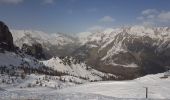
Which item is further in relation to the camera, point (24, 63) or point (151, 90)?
point (24, 63)

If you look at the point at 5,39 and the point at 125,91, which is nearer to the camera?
the point at 125,91

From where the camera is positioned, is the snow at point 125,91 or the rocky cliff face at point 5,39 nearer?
the snow at point 125,91

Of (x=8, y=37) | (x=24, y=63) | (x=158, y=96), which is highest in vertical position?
(x=8, y=37)

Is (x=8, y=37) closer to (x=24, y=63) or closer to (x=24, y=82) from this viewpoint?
(x=24, y=63)

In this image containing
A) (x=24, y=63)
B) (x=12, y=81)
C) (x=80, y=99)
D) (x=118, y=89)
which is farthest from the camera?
(x=24, y=63)

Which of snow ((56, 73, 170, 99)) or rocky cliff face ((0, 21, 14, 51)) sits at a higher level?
rocky cliff face ((0, 21, 14, 51))

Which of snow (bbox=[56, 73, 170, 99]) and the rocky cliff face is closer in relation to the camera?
snow (bbox=[56, 73, 170, 99])

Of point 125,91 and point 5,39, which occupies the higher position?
point 5,39

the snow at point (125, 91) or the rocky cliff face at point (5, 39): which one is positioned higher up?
the rocky cliff face at point (5, 39)

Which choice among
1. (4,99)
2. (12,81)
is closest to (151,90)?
(4,99)

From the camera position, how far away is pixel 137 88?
2131 inches

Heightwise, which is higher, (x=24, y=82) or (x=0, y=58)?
(x=0, y=58)

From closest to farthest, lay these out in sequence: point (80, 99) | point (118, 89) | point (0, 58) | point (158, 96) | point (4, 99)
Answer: point (4, 99), point (80, 99), point (158, 96), point (118, 89), point (0, 58)

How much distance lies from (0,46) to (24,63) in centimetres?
1737
